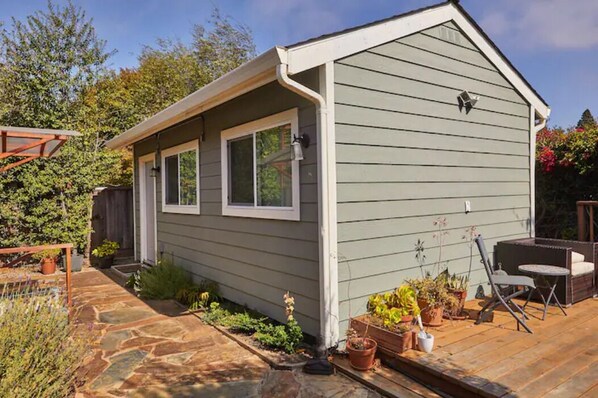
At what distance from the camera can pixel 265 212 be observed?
4152 mm

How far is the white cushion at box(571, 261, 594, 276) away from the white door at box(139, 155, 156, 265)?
22.8 ft

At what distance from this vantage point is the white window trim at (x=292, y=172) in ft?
12.2

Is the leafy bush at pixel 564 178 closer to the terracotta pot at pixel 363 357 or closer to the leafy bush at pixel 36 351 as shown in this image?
the terracotta pot at pixel 363 357

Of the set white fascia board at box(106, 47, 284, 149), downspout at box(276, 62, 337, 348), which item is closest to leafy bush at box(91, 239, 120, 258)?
white fascia board at box(106, 47, 284, 149)

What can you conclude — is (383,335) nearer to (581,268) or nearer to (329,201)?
(329,201)

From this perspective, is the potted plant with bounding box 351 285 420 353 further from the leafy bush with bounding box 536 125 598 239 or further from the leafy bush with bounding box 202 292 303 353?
the leafy bush with bounding box 536 125 598 239

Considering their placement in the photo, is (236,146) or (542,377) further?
(236,146)

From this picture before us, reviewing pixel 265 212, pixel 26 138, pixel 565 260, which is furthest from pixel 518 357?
pixel 26 138

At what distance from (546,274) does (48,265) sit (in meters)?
8.32

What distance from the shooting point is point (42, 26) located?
818 centimetres

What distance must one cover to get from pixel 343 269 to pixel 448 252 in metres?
1.66

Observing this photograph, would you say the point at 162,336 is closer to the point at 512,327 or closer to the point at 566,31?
the point at 512,327

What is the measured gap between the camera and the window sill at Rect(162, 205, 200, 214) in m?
5.88

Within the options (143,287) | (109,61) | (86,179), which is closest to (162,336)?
(143,287)
